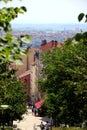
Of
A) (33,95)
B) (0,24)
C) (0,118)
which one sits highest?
(0,24)

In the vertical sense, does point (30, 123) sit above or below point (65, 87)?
below

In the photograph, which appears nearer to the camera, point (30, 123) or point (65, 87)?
point (65, 87)

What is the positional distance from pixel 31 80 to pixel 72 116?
5299cm

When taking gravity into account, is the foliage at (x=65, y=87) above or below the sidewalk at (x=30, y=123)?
above

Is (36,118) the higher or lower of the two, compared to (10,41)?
lower

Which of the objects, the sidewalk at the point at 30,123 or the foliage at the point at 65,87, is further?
the sidewalk at the point at 30,123

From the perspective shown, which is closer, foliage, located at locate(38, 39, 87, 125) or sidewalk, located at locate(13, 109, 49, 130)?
foliage, located at locate(38, 39, 87, 125)

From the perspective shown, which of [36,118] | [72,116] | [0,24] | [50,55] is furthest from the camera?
[36,118]

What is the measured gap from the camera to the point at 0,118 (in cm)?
3622

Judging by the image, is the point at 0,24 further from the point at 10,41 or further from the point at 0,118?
the point at 0,118

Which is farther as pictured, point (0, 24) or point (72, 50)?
point (72, 50)

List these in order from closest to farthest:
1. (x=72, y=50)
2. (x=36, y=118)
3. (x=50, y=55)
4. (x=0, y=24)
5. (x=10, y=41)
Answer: (x=10, y=41) → (x=0, y=24) → (x=72, y=50) → (x=50, y=55) → (x=36, y=118)

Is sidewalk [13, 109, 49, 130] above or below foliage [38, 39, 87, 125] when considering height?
below

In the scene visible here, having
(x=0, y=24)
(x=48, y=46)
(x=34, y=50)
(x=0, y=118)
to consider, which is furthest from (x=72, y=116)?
(x=34, y=50)
